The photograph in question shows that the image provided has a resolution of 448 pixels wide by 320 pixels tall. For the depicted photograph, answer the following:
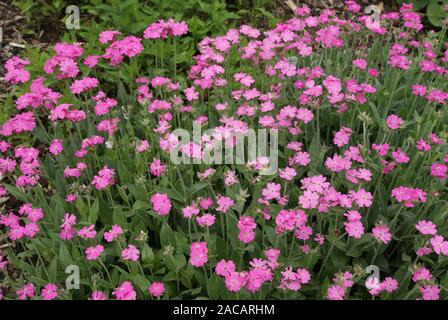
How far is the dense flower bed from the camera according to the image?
2.36 meters

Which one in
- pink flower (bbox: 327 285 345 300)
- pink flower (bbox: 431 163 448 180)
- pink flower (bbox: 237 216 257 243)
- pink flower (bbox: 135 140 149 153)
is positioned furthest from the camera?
pink flower (bbox: 135 140 149 153)

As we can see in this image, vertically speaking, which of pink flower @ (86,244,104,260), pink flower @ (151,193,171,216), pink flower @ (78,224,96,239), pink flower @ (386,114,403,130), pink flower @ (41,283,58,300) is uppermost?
pink flower @ (386,114,403,130)

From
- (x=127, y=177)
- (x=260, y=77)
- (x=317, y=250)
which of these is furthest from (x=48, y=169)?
(x=317, y=250)

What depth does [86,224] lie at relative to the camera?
2605mm

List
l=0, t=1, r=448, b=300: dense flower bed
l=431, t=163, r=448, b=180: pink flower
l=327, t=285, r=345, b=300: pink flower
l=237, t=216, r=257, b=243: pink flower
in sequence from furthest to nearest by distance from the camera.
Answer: l=431, t=163, r=448, b=180: pink flower
l=0, t=1, r=448, b=300: dense flower bed
l=237, t=216, r=257, b=243: pink flower
l=327, t=285, r=345, b=300: pink flower

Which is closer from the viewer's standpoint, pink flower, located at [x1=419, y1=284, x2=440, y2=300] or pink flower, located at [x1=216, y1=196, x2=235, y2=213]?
pink flower, located at [x1=419, y1=284, x2=440, y2=300]

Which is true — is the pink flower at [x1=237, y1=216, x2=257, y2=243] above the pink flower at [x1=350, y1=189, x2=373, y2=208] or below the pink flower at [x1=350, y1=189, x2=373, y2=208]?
below

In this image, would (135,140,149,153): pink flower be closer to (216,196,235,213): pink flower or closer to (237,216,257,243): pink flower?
(216,196,235,213): pink flower

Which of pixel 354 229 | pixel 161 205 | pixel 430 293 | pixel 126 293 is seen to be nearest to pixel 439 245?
pixel 430 293

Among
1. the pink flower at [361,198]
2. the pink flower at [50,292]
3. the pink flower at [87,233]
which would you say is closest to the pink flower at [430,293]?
the pink flower at [361,198]

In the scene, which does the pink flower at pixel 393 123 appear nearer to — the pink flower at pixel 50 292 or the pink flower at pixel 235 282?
Result: the pink flower at pixel 235 282

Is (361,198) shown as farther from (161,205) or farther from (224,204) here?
(161,205)

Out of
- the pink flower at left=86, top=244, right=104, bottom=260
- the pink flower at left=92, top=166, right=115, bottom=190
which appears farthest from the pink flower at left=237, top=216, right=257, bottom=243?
the pink flower at left=92, top=166, right=115, bottom=190
